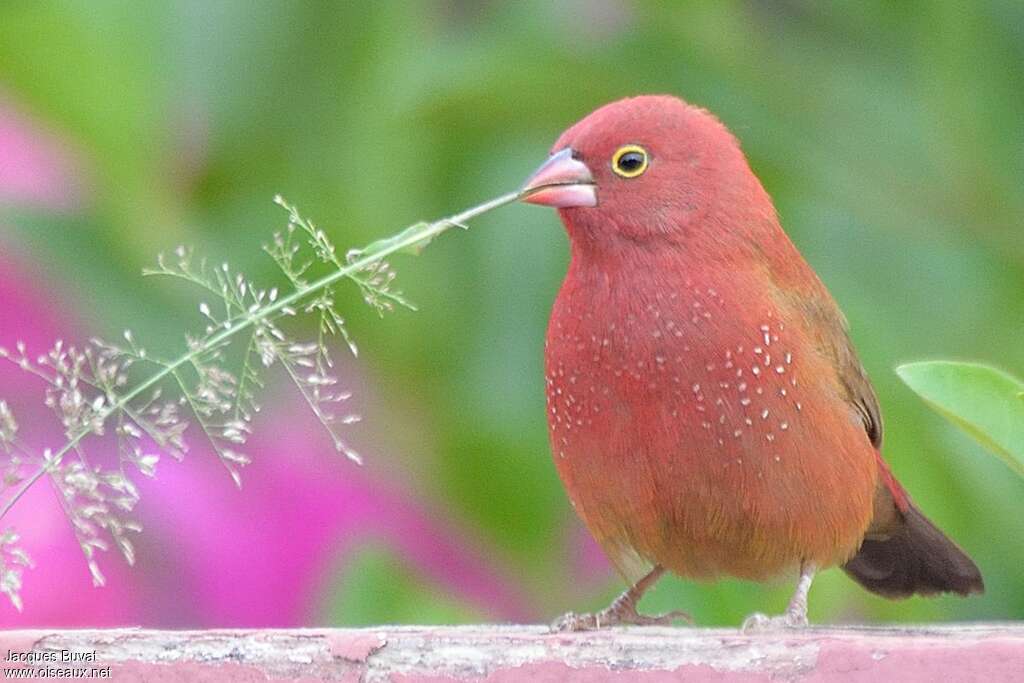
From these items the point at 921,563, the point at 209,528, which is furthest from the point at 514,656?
the point at 921,563

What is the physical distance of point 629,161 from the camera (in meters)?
3.38

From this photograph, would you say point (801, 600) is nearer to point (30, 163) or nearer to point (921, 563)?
point (921, 563)

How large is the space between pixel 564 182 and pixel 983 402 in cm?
93

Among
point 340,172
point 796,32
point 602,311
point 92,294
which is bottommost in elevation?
point 602,311

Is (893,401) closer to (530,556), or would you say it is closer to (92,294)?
(530,556)

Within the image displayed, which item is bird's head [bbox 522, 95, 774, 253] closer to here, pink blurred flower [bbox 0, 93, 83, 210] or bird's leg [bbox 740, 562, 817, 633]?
bird's leg [bbox 740, 562, 817, 633]

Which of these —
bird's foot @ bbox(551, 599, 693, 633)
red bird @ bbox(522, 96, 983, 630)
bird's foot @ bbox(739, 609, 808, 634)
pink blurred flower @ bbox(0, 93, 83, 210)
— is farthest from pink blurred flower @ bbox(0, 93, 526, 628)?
bird's foot @ bbox(739, 609, 808, 634)

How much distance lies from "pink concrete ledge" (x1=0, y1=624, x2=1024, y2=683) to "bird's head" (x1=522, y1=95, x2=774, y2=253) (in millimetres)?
1014

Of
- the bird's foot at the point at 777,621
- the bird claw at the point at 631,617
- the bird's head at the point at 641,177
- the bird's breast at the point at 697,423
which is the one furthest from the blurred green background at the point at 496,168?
the bird's head at the point at 641,177

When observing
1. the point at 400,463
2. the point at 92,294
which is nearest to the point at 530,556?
the point at 400,463

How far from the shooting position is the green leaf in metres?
2.57

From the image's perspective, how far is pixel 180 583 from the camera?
3916 millimetres

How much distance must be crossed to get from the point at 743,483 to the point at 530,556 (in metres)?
1.11

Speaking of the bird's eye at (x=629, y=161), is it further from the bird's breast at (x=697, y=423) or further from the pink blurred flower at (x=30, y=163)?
the pink blurred flower at (x=30, y=163)
